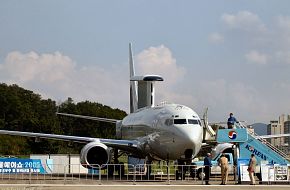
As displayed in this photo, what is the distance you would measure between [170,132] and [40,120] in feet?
285

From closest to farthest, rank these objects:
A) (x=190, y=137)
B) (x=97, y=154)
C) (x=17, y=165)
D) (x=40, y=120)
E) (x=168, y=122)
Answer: (x=190, y=137), (x=168, y=122), (x=17, y=165), (x=97, y=154), (x=40, y=120)

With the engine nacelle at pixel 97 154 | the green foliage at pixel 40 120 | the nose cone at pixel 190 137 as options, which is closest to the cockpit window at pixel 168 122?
the nose cone at pixel 190 137

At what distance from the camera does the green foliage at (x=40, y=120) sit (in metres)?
94.9

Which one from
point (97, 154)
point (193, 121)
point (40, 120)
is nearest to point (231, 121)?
point (193, 121)

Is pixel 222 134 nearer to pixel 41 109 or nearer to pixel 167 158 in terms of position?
pixel 167 158

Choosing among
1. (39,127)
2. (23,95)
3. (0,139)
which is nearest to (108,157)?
(0,139)

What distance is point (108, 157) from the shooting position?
37938 mm

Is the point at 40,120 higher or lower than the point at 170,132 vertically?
higher

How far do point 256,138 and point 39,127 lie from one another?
263ft

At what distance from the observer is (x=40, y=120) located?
118062mm

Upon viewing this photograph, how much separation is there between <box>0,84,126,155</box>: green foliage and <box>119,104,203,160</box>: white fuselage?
175 ft

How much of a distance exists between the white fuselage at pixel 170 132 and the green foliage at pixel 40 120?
53379mm

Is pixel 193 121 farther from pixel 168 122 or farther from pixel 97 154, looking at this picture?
pixel 97 154

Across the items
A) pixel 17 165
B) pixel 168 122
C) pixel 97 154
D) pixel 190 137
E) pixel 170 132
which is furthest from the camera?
pixel 97 154
